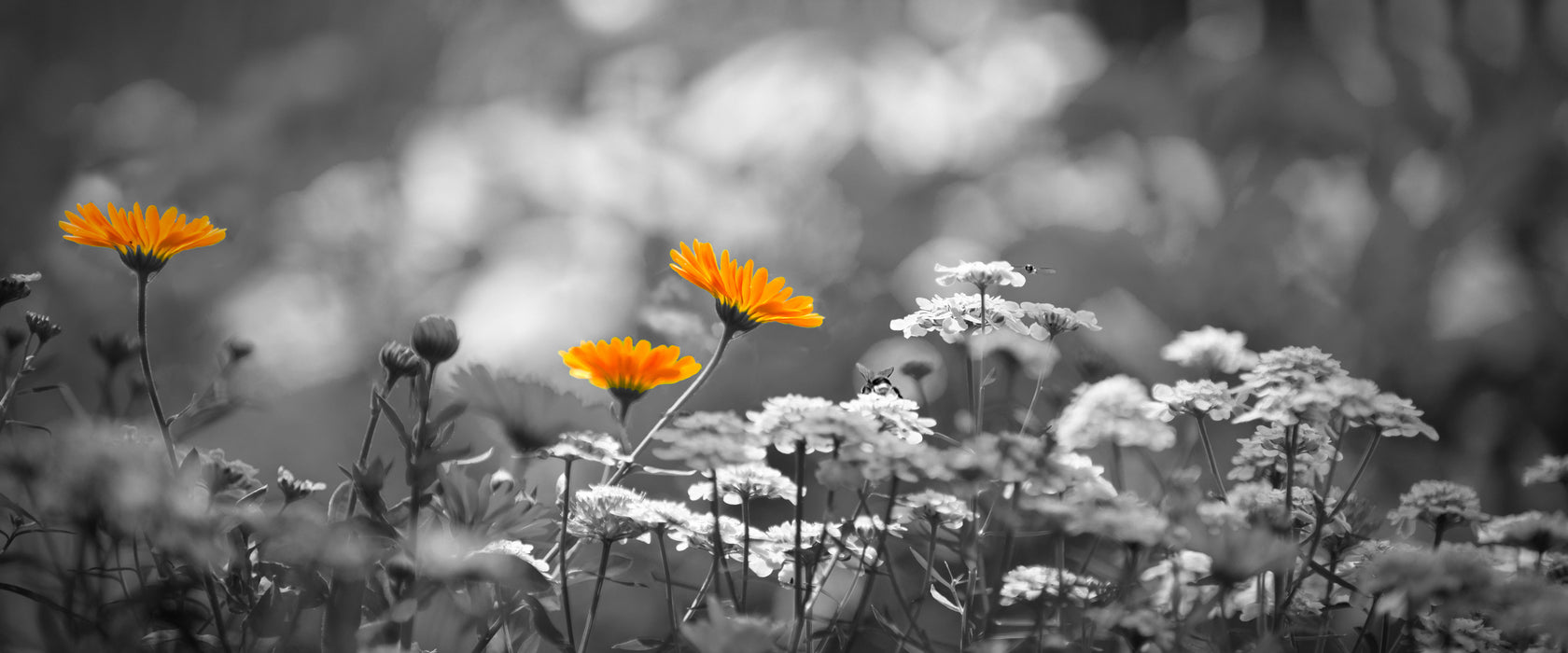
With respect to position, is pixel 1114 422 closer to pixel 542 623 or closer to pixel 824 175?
pixel 542 623

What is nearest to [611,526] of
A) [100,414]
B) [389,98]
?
[100,414]

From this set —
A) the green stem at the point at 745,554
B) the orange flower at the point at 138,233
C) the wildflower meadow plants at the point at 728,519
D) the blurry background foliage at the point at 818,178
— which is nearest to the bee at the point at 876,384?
the wildflower meadow plants at the point at 728,519

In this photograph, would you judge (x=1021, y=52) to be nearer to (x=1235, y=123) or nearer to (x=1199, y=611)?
(x=1235, y=123)

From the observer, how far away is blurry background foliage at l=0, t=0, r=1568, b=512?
1434 mm

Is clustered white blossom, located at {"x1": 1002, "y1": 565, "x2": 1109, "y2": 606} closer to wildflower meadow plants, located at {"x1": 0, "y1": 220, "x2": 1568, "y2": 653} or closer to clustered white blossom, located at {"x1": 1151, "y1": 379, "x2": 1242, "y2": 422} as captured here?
wildflower meadow plants, located at {"x1": 0, "y1": 220, "x2": 1568, "y2": 653}

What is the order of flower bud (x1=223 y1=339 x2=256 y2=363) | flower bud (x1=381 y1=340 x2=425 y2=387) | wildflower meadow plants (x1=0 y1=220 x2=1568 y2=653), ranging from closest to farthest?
wildflower meadow plants (x1=0 y1=220 x2=1568 y2=653), flower bud (x1=381 y1=340 x2=425 y2=387), flower bud (x1=223 y1=339 x2=256 y2=363)

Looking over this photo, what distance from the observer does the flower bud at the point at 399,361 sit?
0.45 meters

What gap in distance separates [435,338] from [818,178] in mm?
1268

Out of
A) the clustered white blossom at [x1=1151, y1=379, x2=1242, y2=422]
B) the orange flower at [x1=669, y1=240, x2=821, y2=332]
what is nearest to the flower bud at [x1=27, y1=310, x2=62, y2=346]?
the orange flower at [x1=669, y1=240, x2=821, y2=332]

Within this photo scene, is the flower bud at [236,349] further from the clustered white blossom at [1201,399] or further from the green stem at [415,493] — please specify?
the clustered white blossom at [1201,399]

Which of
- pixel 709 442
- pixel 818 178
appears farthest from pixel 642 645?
pixel 818 178

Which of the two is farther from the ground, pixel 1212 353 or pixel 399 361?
pixel 1212 353

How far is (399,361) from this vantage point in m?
0.45

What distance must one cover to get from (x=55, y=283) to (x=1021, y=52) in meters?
1.76
